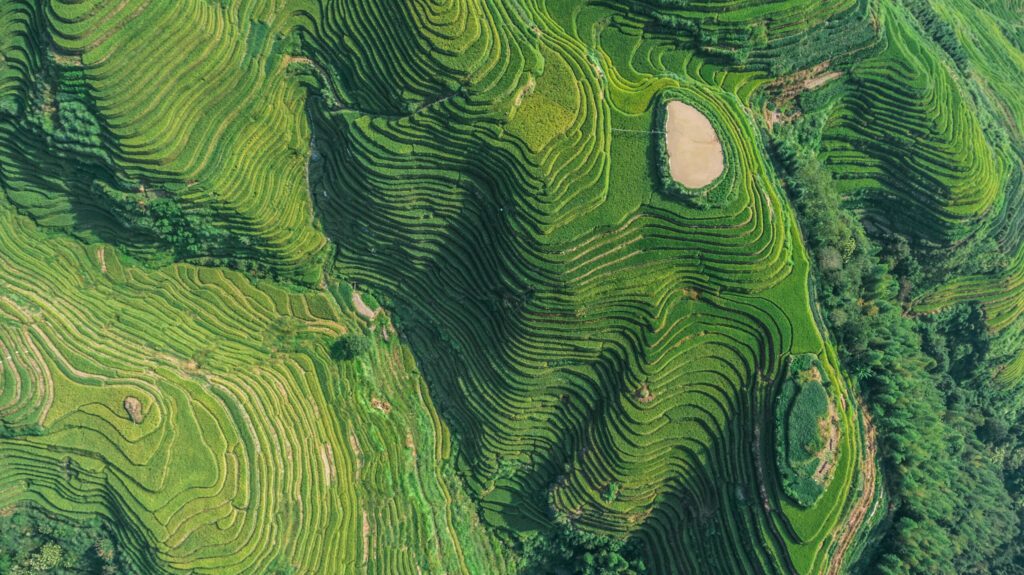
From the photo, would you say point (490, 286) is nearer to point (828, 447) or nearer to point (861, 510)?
point (828, 447)

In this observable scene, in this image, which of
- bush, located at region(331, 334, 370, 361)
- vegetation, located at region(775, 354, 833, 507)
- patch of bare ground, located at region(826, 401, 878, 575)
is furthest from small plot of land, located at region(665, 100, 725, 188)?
bush, located at region(331, 334, 370, 361)

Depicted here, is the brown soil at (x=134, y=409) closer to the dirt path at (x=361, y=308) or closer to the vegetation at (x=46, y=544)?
the vegetation at (x=46, y=544)

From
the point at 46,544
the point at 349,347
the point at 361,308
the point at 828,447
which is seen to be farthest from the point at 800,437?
the point at 46,544

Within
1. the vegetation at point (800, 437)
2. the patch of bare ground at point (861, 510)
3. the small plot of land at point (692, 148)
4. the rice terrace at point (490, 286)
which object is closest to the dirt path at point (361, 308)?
the rice terrace at point (490, 286)

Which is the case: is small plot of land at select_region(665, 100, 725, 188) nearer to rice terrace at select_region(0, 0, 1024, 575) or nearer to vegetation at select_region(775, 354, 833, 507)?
rice terrace at select_region(0, 0, 1024, 575)

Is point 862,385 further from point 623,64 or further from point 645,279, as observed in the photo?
point 623,64
